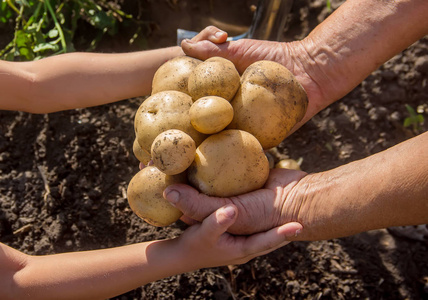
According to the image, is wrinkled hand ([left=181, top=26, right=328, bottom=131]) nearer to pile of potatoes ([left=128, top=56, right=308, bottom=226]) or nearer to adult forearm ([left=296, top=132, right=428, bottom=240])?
pile of potatoes ([left=128, top=56, right=308, bottom=226])

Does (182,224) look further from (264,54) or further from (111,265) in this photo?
(264,54)

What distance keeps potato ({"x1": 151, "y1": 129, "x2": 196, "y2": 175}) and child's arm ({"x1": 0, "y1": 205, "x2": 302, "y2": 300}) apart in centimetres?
30

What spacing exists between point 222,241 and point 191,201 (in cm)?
23

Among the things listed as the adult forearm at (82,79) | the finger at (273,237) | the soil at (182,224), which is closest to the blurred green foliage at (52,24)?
the soil at (182,224)

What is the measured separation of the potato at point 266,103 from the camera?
5.53 feet

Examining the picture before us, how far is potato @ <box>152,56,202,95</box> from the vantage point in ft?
5.86

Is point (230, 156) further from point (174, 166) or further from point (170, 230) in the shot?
point (170, 230)

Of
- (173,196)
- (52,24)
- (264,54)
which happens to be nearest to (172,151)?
(173,196)

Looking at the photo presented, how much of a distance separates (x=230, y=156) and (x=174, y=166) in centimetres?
22

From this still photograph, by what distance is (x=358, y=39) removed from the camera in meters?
2.09

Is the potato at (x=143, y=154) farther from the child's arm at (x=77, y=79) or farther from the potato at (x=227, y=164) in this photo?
the child's arm at (x=77, y=79)

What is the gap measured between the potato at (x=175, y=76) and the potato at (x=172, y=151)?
12.9 inches

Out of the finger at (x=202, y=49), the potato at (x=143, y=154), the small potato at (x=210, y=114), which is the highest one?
the finger at (x=202, y=49)

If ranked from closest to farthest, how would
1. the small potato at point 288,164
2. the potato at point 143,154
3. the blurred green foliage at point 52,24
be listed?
the potato at point 143,154 < the small potato at point 288,164 < the blurred green foliage at point 52,24
